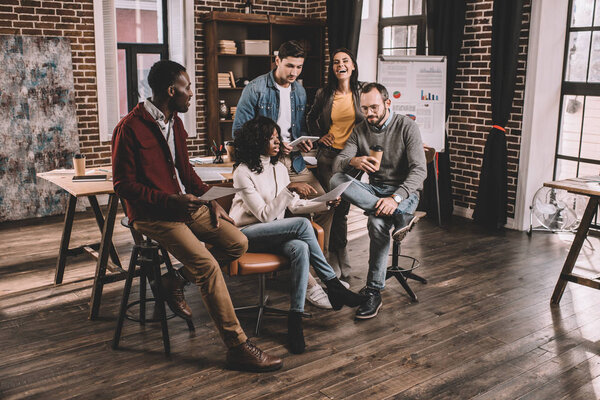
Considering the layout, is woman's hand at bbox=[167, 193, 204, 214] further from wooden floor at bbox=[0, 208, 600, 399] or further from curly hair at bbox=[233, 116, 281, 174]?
wooden floor at bbox=[0, 208, 600, 399]

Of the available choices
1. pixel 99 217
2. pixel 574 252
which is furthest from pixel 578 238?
pixel 99 217

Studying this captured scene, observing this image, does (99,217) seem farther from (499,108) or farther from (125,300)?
(499,108)

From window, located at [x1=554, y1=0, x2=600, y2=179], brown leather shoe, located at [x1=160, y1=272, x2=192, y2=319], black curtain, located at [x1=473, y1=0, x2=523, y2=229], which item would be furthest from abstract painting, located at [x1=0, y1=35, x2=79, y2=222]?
window, located at [x1=554, y1=0, x2=600, y2=179]

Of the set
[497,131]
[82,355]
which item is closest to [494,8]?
[497,131]

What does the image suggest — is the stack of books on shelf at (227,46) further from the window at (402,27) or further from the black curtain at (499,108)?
the black curtain at (499,108)

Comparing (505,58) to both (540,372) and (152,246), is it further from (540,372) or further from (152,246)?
(152,246)

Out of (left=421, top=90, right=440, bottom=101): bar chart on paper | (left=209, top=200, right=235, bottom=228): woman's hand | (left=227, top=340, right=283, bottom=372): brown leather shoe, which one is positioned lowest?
(left=227, top=340, right=283, bottom=372): brown leather shoe

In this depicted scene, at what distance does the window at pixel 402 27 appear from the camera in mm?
6613

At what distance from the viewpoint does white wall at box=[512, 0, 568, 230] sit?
534cm

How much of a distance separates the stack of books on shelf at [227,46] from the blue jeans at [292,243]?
409 cm

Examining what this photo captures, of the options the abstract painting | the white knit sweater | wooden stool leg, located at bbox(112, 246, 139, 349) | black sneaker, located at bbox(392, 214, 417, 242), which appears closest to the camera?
wooden stool leg, located at bbox(112, 246, 139, 349)

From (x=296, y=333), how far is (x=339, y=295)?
1.22 feet

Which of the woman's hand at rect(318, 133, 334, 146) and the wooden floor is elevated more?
the woman's hand at rect(318, 133, 334, 146)

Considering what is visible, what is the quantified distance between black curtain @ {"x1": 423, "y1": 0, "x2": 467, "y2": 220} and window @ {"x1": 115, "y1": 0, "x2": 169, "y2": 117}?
2.93 m
